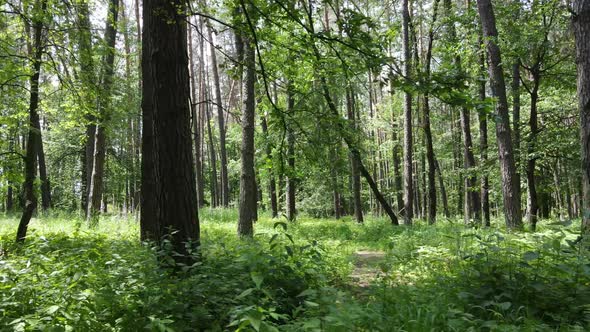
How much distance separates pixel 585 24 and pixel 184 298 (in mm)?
6105

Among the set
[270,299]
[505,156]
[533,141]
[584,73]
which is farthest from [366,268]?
[533,141]

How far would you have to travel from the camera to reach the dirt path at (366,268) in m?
5.91

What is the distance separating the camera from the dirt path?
5.91 m

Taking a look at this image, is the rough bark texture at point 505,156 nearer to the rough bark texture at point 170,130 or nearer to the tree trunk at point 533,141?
the tree trunk at point 533,141

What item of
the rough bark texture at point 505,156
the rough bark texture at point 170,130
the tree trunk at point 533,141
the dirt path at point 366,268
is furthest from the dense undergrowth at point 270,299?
the tree trunk at point 533,141

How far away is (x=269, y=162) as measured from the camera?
6102 mm

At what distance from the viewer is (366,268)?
6941 millimetres

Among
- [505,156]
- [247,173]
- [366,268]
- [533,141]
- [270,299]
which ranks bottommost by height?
[366,268]

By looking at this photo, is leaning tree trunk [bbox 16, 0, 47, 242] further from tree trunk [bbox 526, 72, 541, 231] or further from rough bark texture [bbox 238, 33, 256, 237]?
tree trunk [bbox 526, 72, 541, 231]

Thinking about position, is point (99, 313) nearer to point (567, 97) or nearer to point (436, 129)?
point (567, 97)

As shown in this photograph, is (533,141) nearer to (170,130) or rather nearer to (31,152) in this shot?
(170,130)

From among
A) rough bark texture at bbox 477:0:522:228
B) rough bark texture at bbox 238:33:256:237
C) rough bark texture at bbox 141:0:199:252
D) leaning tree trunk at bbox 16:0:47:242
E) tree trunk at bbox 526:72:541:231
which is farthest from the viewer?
tree trunk at bbox 526:72:541:231

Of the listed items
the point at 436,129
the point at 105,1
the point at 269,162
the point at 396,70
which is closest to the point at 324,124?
the point at 269,162

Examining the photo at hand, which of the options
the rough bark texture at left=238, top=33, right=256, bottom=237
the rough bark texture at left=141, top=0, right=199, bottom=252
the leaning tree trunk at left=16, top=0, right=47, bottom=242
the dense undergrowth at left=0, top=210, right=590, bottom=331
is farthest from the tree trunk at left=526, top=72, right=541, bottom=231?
the leaning tree trunk at left=16, top=0, right=47, bottom=242
